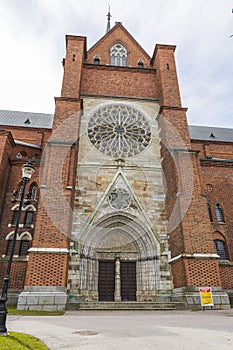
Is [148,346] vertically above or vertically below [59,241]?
below

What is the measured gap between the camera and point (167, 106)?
51.7 feet

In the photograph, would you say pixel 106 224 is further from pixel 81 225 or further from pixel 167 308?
pixel 167 308

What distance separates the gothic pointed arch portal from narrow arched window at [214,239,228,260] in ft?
14.3

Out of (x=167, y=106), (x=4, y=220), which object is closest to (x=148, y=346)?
(x=4, y=220)

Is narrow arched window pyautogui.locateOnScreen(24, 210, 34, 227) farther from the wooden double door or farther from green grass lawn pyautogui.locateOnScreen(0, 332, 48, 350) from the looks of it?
green grass lawn pyautogui.locateOnScreen(0, 332, 48, 350)

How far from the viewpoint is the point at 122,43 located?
75.1 feet

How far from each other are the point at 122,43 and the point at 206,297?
21.7m

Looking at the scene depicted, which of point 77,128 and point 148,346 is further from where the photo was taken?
point 77,128

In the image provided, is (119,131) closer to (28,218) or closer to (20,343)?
(28,218)

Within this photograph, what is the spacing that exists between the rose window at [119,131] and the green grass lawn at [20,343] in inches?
473

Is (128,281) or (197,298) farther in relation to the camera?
(128,281)

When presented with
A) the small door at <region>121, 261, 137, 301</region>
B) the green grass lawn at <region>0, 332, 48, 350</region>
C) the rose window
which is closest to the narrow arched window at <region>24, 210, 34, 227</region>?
the rose window

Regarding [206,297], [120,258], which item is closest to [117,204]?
[120,258]

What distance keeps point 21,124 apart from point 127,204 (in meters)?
15.9
